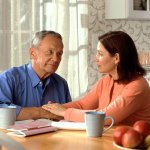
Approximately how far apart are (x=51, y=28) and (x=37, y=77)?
98 centimetres

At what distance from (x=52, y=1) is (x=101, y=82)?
44.3 inches

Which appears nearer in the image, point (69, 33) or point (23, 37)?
point (23, 37)

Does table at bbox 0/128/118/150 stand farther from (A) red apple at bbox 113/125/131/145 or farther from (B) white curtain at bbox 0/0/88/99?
(B) white curtain at bbox 0/0/88/99

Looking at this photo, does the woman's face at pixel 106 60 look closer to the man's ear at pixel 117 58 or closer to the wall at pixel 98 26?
the man's ear at pixel 117 58

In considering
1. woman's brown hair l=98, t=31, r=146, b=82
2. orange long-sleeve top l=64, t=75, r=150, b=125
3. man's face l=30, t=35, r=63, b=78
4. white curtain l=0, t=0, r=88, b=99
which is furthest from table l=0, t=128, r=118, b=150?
white curtain l=0, t=0, r=88, b=99

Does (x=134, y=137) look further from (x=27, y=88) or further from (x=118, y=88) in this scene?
(x=27, y=88)

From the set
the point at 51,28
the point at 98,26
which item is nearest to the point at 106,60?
the point at 51,28

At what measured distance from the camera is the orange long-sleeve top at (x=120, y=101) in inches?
66.6

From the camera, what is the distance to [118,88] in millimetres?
1931

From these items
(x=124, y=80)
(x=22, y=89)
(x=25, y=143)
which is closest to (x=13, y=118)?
(x=25, y=143)

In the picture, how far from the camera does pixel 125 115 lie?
1.72 meters

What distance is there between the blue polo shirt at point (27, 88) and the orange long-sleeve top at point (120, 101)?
0.58 feet

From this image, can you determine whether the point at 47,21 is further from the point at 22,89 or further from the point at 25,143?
the point at 25,143

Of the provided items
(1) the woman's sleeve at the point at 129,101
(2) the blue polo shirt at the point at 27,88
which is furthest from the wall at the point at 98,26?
(1) the woman's sleeve at the point at 129,101
